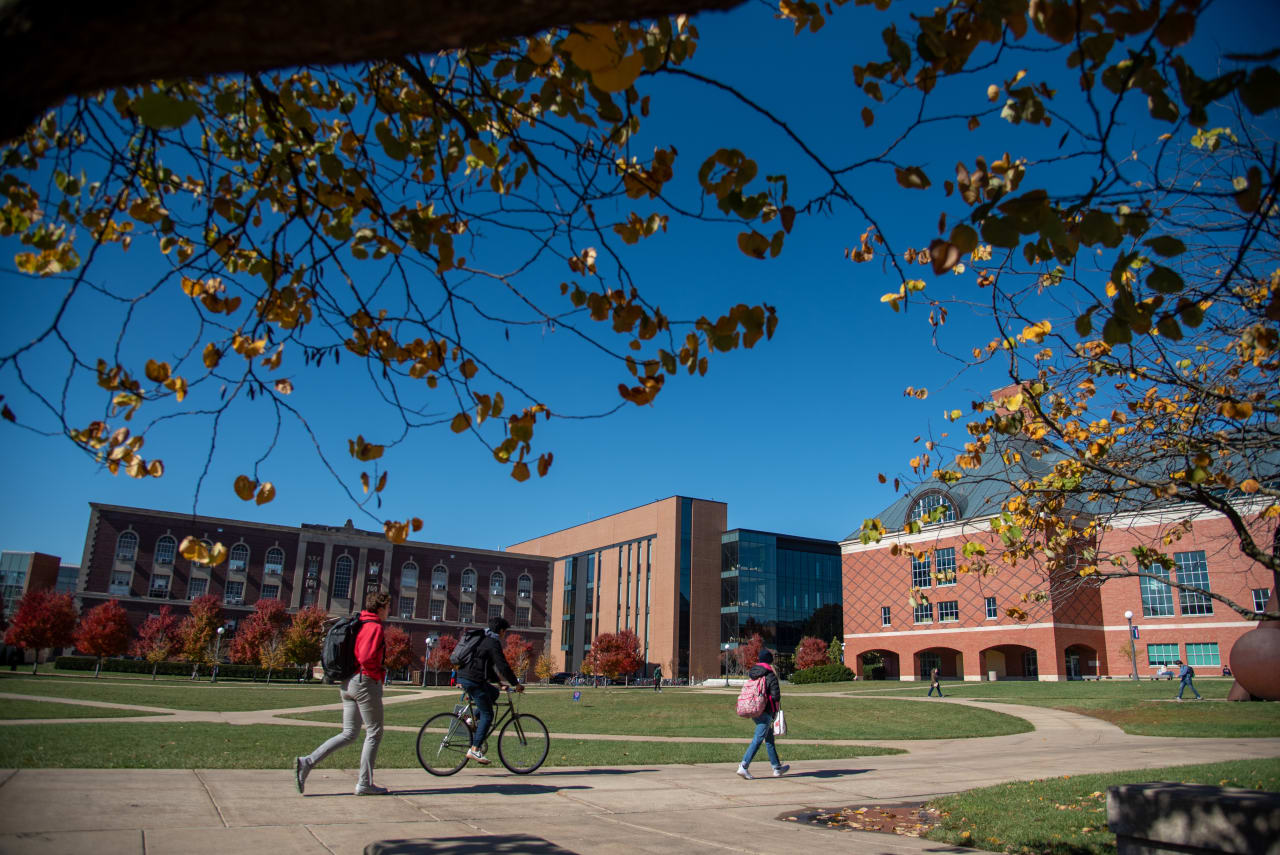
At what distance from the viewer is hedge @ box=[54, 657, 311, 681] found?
162 feet

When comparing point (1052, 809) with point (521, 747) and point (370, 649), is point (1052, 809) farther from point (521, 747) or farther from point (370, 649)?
point (370, 649)

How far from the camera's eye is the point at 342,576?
68.1 m

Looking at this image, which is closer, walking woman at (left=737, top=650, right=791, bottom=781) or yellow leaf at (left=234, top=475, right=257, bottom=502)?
yellow leaf at (left=234, top=475, right=257, bottom=502)

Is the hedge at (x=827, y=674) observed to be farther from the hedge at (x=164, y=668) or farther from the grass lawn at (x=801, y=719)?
the hedge at (x=164, y=668)

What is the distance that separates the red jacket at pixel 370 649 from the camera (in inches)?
275

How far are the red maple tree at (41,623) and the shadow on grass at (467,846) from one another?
178 feet

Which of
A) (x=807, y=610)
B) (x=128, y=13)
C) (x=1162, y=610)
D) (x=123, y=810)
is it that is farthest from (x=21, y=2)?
(x=807, y=610)

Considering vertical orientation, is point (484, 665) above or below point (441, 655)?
above

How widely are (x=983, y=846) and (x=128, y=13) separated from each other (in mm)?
6979

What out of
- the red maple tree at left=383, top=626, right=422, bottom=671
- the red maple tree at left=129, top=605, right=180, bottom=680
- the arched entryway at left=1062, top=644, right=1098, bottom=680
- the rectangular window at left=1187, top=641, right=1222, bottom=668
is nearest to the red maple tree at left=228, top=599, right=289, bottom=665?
the red maple tree at left=129, top=605, right=180, bottom=680

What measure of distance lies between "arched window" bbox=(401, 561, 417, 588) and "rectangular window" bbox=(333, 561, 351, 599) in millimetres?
4803

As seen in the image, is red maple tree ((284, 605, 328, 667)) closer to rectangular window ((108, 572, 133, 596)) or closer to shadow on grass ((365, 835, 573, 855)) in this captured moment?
rectangular window ((108, 572, 133, 596))

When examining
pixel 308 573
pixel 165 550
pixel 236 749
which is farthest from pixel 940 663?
pixel 165 550

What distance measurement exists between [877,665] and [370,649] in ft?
176
